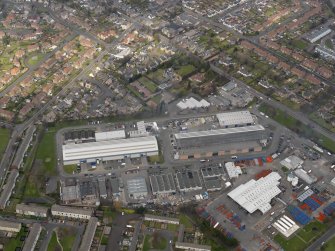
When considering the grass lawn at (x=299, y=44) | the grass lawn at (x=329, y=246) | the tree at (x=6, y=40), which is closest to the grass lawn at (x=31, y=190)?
the grass lawn at (x=329, y=246)

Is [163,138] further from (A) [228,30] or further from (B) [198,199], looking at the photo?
(A) [228,30]

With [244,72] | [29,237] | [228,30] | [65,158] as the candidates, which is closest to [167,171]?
[65,158]

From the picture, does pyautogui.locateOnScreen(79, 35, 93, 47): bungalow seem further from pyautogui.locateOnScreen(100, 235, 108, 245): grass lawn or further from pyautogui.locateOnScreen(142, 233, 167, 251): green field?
pyautogui.locateOnScreen(142, 233, 167, 251): green field

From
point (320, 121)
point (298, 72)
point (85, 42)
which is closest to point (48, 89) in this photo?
point (85, 42)

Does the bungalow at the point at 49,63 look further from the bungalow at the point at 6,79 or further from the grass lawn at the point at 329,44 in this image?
the grass lawn at the point at 329,44

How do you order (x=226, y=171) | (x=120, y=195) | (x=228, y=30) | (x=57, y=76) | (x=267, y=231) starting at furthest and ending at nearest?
1. (x=228, y=30)
2. (x=57, y=76)
3. (x=226, y=171)
4. (x=120, y=195)
5. (x=267, y=231)

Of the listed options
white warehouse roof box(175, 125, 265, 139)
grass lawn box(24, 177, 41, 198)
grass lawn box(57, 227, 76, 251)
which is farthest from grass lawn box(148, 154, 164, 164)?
grass lawn box(24, 177, 41, 198)
